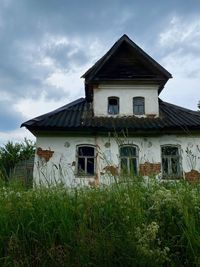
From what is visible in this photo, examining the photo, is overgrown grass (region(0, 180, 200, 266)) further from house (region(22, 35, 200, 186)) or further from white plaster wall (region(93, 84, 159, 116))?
white plaster wall (region(93, 84, 159, 116))

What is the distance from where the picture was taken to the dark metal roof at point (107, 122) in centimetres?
1430

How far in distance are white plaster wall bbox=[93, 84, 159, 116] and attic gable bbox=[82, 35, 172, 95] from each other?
40cm

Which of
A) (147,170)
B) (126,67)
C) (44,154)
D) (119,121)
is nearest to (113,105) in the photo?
(119,121)

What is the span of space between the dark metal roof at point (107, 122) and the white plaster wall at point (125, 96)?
0.43m

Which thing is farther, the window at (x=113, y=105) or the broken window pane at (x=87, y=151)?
the window at (x=113, y=105)

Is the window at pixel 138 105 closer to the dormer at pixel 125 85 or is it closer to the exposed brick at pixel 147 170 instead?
the dormer at pixel 125 85

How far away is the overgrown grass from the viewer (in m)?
2.64

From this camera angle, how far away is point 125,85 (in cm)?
1625

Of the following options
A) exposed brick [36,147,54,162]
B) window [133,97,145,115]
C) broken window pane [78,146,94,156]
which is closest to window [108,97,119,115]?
window [133,97,145,115]

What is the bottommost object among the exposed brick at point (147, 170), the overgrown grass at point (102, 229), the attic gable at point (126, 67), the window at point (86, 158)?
the overgrown grass at point (102, 229)

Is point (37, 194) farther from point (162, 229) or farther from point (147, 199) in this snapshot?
point (162, 229)

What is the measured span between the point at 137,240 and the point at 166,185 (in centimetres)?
156

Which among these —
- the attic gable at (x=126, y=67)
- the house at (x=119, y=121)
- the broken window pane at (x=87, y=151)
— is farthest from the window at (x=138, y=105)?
the broken window pane at (x=87, y=151)

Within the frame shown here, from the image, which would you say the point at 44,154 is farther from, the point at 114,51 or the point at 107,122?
the point at 114,51
